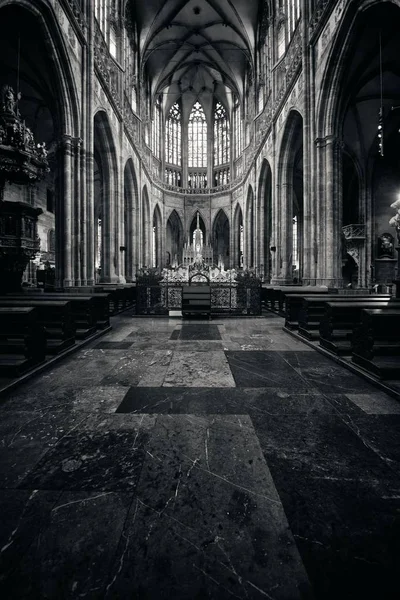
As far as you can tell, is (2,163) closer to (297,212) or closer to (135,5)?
(135,5)

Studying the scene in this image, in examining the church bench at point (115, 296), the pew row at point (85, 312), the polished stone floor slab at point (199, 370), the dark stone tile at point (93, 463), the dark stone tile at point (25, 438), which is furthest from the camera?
the church bench at point (115, 296)

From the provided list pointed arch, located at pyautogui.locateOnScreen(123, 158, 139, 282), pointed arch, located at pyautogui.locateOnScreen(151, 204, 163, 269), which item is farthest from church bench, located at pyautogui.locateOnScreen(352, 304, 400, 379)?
pointed arch, located at pyautogui.locateOnScreen(151, 204, 163, 269)

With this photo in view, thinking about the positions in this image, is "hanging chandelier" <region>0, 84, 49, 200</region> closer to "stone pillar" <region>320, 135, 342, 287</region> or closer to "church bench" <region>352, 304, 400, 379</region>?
"church bench" <region>352, 304, 400, 379</region>

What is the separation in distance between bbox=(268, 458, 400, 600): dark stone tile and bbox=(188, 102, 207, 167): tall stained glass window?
39.7 metres

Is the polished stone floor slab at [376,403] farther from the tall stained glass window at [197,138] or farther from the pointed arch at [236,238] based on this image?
the tall stained glass window at [197,138]

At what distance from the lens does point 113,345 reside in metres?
6.32

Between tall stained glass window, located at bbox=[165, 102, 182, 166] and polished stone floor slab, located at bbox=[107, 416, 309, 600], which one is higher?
tall stained glass window, located at bbox=[165, 102, 182, 166]

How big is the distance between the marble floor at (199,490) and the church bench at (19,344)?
357 millimetres

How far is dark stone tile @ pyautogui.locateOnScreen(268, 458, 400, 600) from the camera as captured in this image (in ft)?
4.61

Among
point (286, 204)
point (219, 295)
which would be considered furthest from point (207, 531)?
point (286, 204)

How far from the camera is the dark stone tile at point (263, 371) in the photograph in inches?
156

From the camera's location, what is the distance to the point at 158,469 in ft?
7.32

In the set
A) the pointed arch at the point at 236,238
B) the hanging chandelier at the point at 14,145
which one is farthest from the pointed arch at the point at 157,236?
the hanging chandelier at the point at 14,145

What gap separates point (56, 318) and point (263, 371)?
13.2 feet
